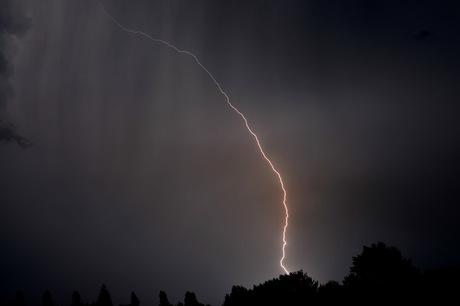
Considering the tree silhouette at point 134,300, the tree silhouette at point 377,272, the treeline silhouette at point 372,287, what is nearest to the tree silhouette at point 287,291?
the treeline silhouette at point 372,287

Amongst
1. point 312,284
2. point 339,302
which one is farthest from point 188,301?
point 339,302

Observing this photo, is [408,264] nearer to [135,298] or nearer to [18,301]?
[135,298]

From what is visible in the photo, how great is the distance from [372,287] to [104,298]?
50.1m

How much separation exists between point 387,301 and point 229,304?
23.5 metres

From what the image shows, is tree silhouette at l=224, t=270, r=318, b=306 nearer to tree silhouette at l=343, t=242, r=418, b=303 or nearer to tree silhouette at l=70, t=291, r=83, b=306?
tree silhouette at l=343, t=242, r=418, b=303

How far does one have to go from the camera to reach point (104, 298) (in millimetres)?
55969

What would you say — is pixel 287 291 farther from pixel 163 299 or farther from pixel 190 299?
pixel 163 299

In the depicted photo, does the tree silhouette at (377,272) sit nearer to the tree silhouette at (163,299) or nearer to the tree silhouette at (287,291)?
the tree silhouette at (287,291)

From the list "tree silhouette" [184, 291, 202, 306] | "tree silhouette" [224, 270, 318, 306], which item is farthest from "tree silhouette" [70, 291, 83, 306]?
"tree silhouette" [224, 270, 318, 306]

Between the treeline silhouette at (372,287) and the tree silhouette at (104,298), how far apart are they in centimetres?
2851

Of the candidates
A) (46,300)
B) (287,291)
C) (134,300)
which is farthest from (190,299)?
(46,300)

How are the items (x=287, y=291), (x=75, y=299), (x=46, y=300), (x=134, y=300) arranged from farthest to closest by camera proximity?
(x=46, y=300) < (x=75, y=299) < (x=134, y=300) < (x=287, y=291)

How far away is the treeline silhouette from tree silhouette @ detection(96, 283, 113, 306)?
2851 centimetres

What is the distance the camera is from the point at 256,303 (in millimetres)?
34938
